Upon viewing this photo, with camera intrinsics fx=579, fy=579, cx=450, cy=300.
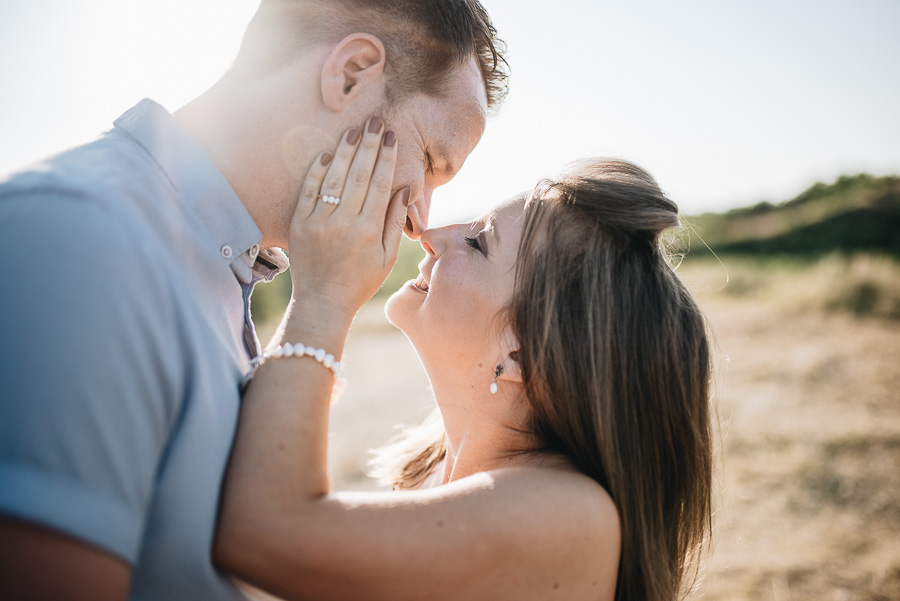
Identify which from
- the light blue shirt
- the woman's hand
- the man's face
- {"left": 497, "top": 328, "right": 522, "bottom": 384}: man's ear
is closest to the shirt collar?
the light blue shirt

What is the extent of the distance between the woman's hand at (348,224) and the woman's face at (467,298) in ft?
1.11

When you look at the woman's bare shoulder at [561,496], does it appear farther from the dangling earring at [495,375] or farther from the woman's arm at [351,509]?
the dangling earring at [495,375]

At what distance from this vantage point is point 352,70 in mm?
2135

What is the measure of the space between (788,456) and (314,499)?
6587mm

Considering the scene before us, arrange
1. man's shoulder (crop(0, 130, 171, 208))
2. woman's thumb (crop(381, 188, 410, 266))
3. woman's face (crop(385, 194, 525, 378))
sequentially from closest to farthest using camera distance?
man's shoulder (crop(0, 130, 171, 208)), woman's thumb (crop(381, 188, 410, 266)), woman's face (crop(385, 194, 525, 378))

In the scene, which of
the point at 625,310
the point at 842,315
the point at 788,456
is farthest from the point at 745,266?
the point at 625,310

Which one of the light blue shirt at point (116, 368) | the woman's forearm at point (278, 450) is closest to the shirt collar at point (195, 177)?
the light blue shirt at point (116, 368)

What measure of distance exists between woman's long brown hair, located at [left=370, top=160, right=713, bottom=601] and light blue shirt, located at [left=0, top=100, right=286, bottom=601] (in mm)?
1193

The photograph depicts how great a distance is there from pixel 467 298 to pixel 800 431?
21.1 feet

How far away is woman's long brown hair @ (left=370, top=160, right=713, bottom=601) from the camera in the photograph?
2121 mm

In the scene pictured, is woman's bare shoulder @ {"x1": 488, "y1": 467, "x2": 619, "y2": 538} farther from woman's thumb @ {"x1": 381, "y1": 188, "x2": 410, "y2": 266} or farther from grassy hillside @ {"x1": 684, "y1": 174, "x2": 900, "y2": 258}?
grassy hillside @ {"x1": 684, "y1": 174, "x2": 900, "y2": 258}

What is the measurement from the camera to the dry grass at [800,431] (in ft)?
15.3

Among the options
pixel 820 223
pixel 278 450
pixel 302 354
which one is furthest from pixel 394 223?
pixel 820 223

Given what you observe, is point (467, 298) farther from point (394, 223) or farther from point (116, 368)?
point (116, 368)
